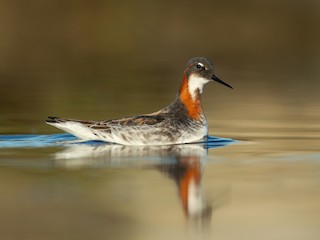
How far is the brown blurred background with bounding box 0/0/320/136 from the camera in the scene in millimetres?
17891

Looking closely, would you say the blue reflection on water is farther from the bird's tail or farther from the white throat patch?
the white throat patch

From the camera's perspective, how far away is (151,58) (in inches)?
1183

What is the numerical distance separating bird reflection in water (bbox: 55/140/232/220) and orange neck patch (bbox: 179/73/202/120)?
0.58 m

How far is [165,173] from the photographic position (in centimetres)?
1109

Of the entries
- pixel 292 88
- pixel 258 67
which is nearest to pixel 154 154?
pixel 292 88

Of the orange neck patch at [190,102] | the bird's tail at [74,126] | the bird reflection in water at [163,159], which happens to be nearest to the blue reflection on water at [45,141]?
the bird reflection in water at [163,159]

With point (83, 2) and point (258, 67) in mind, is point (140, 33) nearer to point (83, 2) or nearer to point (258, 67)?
point (83, 2)

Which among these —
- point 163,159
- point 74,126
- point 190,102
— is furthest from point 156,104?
point 163,159

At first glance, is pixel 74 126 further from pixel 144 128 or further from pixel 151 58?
pixel 151 58

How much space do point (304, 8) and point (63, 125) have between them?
26.8 m

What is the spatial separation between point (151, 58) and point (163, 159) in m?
18.1

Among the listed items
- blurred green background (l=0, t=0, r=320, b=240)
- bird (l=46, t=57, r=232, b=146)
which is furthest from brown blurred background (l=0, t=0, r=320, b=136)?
bird (l=46, t=57, r=232, b=146)

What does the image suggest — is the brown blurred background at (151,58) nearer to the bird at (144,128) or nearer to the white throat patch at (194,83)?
the white throat patch at (194,83)

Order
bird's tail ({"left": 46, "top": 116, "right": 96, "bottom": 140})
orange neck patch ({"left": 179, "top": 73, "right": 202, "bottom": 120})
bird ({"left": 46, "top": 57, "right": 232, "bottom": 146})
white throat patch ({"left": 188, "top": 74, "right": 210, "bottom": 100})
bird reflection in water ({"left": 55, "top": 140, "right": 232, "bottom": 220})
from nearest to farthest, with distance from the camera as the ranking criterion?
bird reflection in water ({"left": 55, "top": 140, "right": 232, "bottom": 220}) → bird's tail ({"left": 46, "top": 116, "right": 96, "bottom": 140}) → bird ({"left": 46, "top": 57, "right": 232, "bottom": 146}) → orange neck patch ({"left": 179, "top": 73, "right": 202, "bottom": 120}) → white throat patch ({"left": 188, "top": 74, "right": 210, "bottom": 100})
